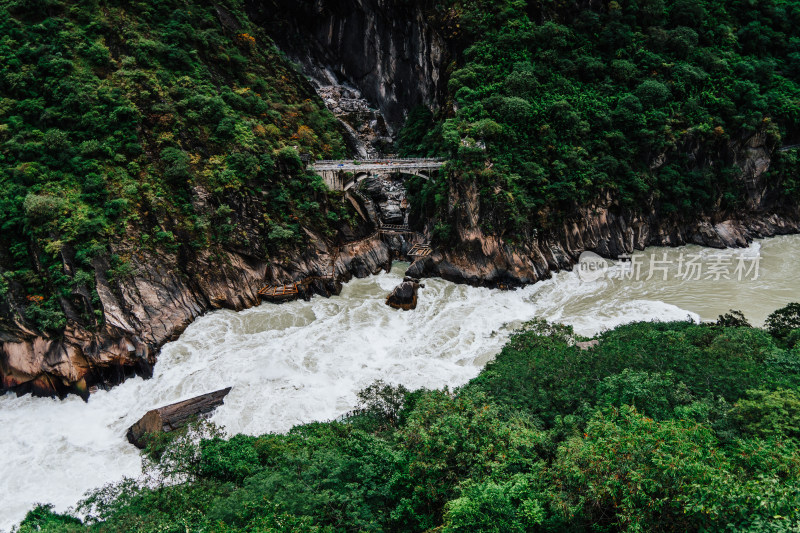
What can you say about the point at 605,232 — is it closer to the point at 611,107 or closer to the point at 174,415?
the point at 611,107

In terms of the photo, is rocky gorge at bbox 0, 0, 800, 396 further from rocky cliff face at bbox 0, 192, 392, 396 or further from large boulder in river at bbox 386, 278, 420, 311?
large boulder in river at bbox 386, 278, 420, 311

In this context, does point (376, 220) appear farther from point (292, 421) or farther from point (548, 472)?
point (548, 472)

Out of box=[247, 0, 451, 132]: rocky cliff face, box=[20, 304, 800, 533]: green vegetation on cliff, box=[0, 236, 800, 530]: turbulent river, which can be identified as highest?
box=[247, 0, 451, 132]: rocky cliff face

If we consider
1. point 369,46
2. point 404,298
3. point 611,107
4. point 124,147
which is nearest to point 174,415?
point 404,298

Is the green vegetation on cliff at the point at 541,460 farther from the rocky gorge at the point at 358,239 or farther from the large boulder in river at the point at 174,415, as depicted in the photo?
the rocky gorge at the point at 358,239

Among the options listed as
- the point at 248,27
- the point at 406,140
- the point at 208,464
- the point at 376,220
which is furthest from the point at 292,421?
the point at 248,27

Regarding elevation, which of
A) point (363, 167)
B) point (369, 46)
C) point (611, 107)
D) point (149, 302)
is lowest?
point (149, 302)

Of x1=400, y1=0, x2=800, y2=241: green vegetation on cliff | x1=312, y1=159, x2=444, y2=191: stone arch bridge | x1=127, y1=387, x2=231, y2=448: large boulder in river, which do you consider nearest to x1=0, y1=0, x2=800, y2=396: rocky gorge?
x1=400, y1=0, x2=800, y2=241: green vegetation on cliff
